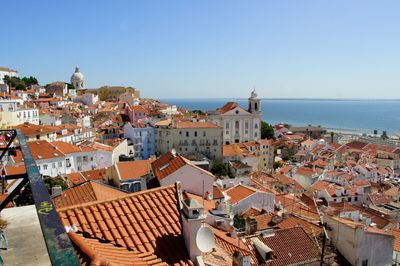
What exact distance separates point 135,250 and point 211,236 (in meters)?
1.13

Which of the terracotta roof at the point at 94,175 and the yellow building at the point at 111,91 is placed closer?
the terracotta roof at the point at 94,175

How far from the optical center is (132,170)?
2452 centimetres

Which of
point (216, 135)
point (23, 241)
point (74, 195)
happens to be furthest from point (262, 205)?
point (216, 135)

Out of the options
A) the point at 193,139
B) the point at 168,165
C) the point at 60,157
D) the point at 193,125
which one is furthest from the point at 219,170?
the point at 168,165

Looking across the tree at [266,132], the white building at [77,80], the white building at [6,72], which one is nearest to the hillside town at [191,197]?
the tree at [266,132]

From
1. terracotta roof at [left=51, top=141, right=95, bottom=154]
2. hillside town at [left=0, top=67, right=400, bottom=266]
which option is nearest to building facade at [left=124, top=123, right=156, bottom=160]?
hillside town at [left=0, top=67, right=400, bottom=266]

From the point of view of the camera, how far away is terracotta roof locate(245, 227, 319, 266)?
38.5 ft

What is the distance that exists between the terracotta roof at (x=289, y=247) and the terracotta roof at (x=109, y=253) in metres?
7.98

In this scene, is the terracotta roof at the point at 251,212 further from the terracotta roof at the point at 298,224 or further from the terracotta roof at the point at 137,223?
the terracotta roof at the point at 137,223

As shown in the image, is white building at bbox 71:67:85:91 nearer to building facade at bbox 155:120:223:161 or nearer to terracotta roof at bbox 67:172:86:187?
building facade at bbox 155:120:223:161

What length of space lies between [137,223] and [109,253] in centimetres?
103

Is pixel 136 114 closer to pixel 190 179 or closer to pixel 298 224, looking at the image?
pixel 190 179

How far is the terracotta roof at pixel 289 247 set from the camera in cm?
1173

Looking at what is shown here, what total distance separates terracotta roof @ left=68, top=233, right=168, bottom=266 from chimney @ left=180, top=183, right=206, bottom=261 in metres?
0.51
